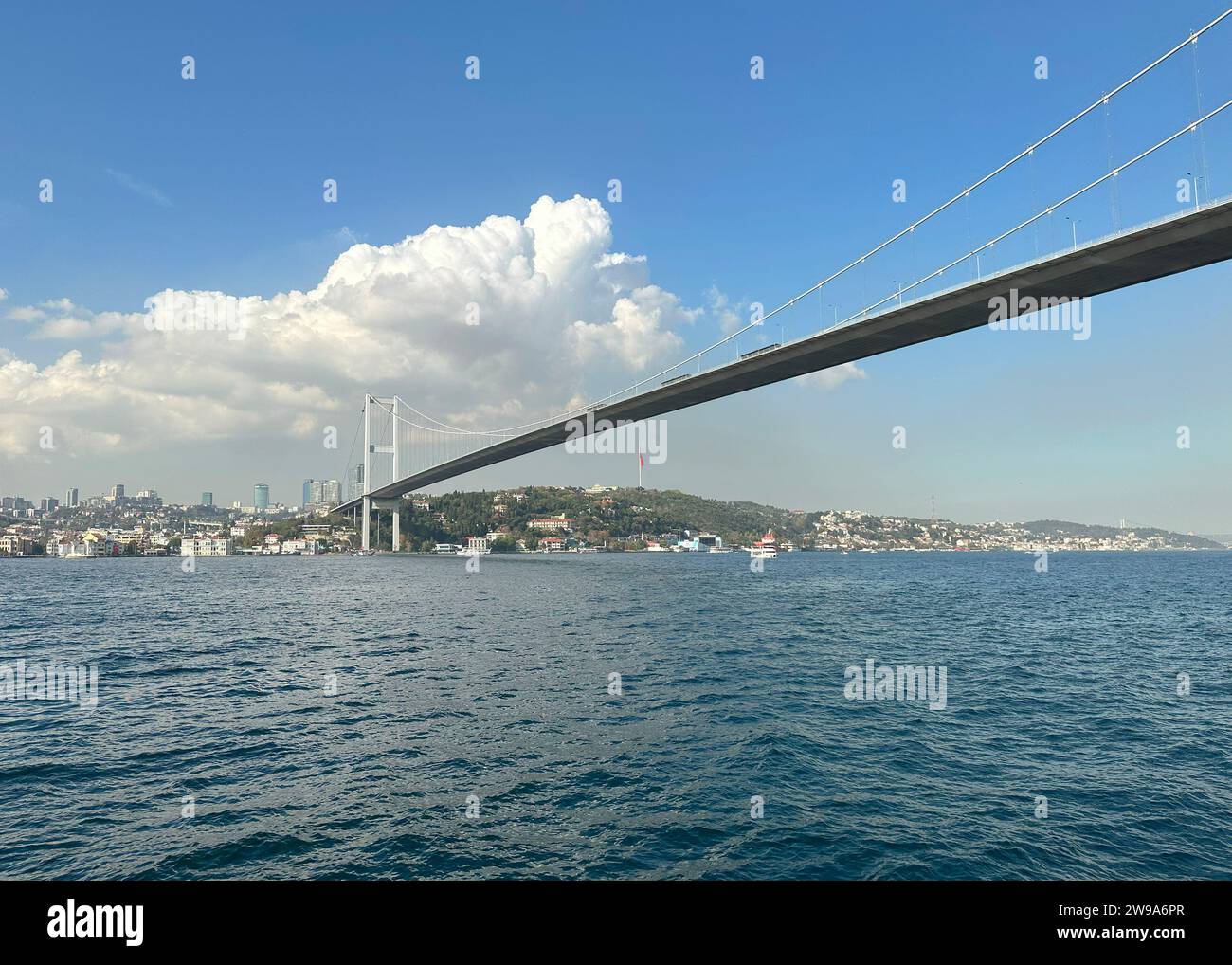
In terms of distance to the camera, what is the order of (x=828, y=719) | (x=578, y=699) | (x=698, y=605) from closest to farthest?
(x=828, y=719) < (x=578, y=699) < (x=698, y=605)

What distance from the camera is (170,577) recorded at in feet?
193

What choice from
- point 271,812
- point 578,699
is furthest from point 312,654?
point 271,812

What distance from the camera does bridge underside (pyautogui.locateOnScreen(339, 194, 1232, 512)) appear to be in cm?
2317

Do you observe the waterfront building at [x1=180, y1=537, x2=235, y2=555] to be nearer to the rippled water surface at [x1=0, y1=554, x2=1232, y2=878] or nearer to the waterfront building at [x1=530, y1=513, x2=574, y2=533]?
the waterfront building at [x1=530, y1=513, x2=574, y2=533]

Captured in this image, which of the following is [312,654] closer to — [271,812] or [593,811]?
[271,812]

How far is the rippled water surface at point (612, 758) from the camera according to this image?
7.45 metres

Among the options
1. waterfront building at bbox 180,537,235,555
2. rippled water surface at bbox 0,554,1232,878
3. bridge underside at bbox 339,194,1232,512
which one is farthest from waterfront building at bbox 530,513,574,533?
rippled water surface at bbox 0,554,1232,878

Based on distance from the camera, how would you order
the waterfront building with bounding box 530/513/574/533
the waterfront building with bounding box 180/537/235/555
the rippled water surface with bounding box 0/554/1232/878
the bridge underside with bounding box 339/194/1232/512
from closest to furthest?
the rippled water surface with bounding box 0/554/1232/878
the bridge underside with bounding box 339/194/1232/512
the waterfront building with bounding box 180/537/235/555
the waterfront building with bounding box 530/513/574/533

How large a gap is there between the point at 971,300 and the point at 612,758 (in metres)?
28.7

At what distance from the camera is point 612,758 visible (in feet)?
34.0

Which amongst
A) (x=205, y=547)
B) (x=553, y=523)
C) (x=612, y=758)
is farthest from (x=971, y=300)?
(x=205, y=547)

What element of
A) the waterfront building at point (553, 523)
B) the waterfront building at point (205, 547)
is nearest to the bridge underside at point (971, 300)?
the waterfront building at point (553, 523)

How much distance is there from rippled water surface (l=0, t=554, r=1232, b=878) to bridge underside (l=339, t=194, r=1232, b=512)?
44.1 feet
